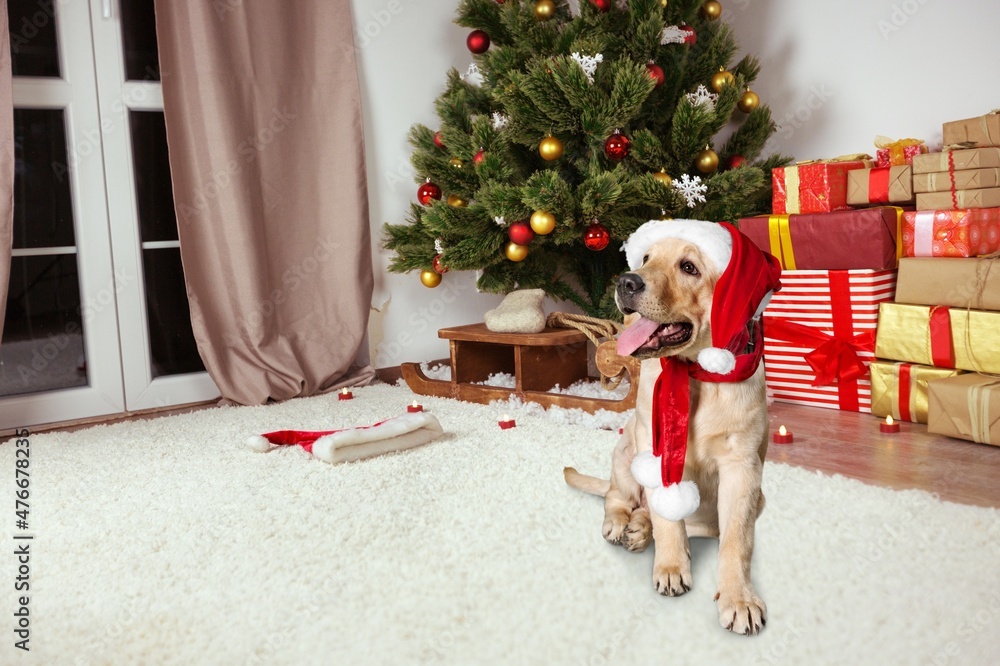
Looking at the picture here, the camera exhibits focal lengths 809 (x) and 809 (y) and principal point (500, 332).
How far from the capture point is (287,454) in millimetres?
2205

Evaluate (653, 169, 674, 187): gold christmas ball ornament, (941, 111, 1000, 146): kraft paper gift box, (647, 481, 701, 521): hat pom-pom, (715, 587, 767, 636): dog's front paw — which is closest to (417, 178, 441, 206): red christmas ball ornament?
(653, 169, 674, 187): gold christmas ball ornament

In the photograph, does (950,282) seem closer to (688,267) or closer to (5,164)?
(688,267)

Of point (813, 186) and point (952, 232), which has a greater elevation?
point (813, 186)

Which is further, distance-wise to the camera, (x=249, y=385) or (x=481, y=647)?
(x=249, y=385)

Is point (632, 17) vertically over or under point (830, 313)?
over

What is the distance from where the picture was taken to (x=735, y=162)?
2805mm

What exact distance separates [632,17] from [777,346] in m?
1.18

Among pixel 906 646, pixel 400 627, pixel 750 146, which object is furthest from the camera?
pixel 750 146

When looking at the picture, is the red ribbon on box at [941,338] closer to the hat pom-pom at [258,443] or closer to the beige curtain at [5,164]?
the hat pom-pom at [258,443]

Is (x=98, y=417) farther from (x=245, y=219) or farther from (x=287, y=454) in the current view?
(x=287, y=454)

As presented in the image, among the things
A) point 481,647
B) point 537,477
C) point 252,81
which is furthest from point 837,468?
point 252,81

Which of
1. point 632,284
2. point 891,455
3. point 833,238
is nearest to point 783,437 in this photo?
point 891,455

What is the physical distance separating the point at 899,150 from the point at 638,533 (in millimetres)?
1822

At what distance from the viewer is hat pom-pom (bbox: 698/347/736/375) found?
102 centimetres
